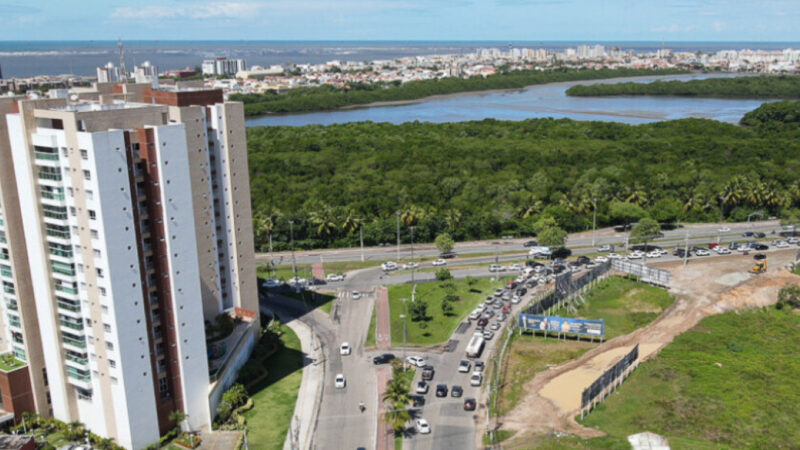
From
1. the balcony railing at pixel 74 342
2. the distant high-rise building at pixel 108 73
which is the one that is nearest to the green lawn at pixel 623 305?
the balcony railing at pixel 74 342

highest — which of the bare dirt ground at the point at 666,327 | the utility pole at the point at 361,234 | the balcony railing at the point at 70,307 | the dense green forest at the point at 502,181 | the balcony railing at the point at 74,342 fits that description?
the balcony railing at the point at 70,307

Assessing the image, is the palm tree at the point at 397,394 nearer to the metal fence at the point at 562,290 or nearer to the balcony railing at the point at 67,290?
the balcony railing at the point at 67,290

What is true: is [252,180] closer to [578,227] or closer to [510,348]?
[578,227]

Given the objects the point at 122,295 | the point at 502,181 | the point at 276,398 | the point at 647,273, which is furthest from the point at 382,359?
the point at 502,181

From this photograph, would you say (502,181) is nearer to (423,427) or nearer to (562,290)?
(562,290)

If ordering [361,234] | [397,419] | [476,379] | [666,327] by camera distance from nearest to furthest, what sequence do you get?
1. [397,419]
2. [476,379]
3. [666,327]
4. [361,234]

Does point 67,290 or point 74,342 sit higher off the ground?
point 67,290

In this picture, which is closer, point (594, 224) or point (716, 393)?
point (716, 393)
